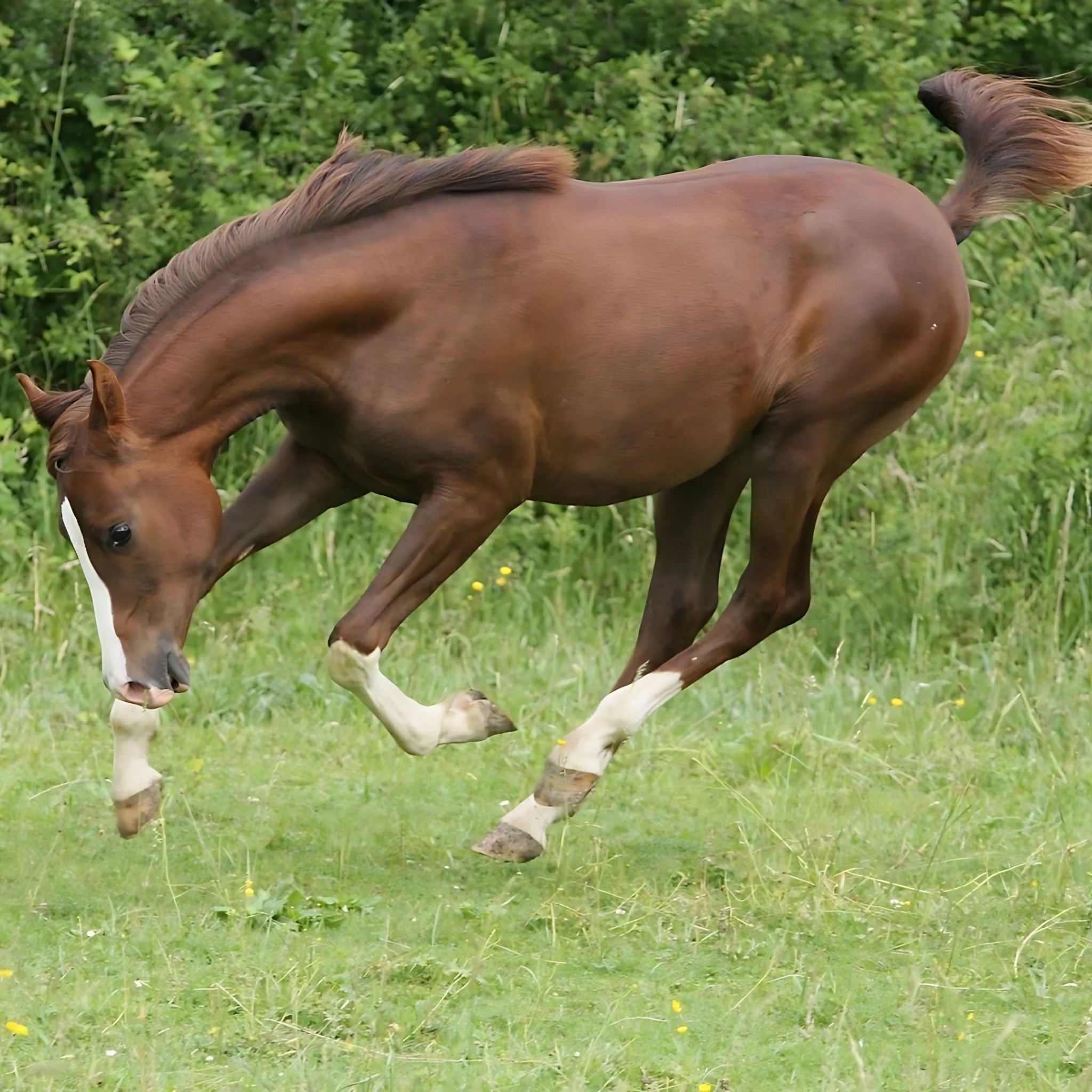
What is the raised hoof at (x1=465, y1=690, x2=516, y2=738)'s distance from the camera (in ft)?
16.1

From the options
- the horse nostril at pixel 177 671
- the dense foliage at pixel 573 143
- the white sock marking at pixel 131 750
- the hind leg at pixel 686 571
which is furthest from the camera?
the dense foliage at pixel 573 143

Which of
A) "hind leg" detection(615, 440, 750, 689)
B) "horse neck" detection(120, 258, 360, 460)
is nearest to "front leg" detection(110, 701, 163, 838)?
"horse neck" detection(120, 258, 360, 460)

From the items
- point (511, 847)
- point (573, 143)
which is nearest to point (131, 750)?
point (511, 847)

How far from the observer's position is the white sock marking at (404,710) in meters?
4.64

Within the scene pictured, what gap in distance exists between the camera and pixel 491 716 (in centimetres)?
491

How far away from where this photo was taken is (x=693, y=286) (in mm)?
4938

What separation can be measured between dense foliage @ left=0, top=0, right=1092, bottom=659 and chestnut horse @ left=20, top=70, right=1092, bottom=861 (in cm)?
220

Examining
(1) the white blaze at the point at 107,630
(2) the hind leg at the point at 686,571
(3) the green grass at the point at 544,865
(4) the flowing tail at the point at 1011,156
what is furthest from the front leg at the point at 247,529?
(4) the flowing tail at the point at 1011,156

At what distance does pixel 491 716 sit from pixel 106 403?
4.37ft

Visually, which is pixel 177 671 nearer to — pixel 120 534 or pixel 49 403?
pixel 120 534

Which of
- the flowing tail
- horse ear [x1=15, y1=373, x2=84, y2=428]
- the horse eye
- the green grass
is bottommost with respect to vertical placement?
the green grass

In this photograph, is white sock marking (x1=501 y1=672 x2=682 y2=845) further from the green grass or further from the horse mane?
the horse mane

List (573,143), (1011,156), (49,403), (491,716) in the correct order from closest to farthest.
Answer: (49,403)
(491,716)
(1011,156)
(573,143)

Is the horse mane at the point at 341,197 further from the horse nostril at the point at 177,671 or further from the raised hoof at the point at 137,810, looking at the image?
the raised hoof at the point at 137,810
